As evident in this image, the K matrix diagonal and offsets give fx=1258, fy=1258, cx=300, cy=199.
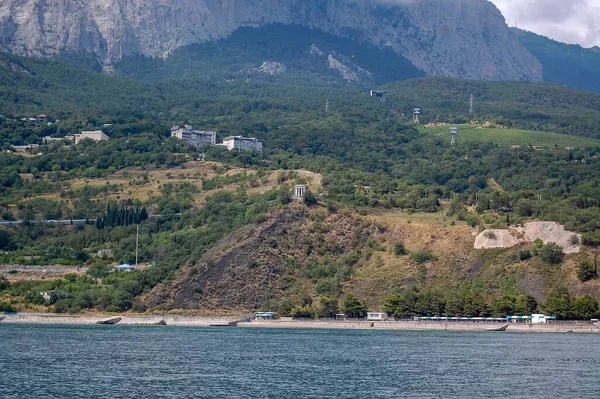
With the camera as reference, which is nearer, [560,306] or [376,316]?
[560,306]

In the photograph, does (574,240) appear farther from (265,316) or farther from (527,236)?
(265,316)

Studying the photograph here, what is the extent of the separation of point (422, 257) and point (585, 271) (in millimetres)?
19592

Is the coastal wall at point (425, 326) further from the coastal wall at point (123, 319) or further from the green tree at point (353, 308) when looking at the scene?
the coastal wall at point (123, 319)

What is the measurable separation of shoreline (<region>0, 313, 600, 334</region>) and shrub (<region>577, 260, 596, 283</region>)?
6.98 m

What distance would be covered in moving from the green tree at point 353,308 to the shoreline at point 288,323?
2037 millimetres

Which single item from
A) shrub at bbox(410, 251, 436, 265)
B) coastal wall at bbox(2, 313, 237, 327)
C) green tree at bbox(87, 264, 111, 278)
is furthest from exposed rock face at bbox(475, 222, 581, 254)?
green tree at bbox(87, 264, 111, 278)

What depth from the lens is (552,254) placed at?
134m

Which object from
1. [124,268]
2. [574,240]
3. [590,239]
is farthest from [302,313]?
[590,239]

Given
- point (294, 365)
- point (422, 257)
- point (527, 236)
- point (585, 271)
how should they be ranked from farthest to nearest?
Answer: point (422, 257)
point (527, 236)
point (585, 271)
point (294, 365)

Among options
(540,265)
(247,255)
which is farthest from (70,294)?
(540,265)

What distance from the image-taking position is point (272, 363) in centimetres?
9000

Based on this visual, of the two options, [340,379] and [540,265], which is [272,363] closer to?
[340,379]

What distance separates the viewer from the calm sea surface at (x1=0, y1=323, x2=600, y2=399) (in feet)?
244

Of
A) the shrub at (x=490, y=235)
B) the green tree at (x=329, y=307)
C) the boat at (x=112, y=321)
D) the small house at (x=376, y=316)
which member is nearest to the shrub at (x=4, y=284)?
the boat at (x=112, y=321)
